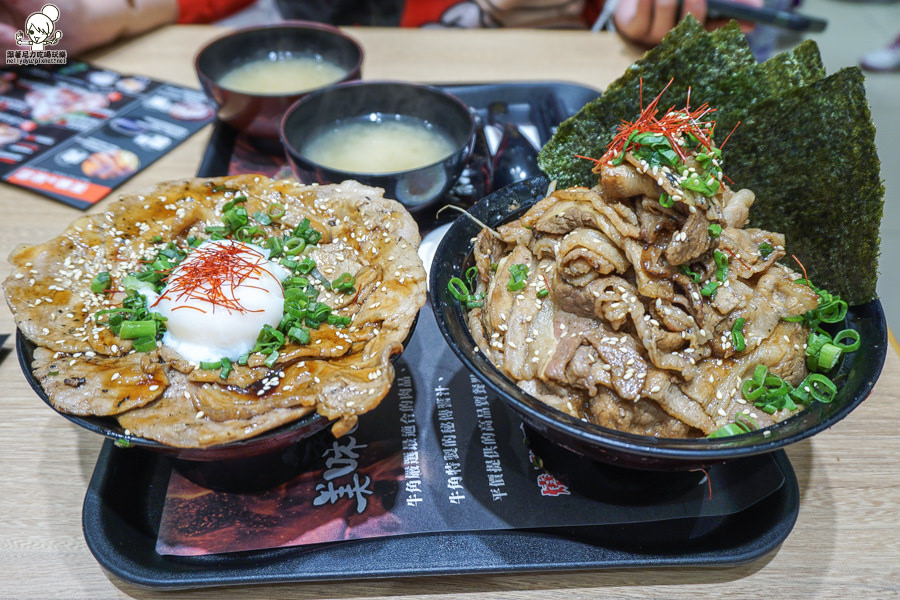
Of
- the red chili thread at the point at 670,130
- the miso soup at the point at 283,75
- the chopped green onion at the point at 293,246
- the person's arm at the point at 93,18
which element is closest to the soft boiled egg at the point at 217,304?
the chopped green onion at the point at 293,246

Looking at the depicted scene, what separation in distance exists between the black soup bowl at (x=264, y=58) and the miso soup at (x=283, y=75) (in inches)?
0.5

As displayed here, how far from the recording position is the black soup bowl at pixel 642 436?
1.19 meters

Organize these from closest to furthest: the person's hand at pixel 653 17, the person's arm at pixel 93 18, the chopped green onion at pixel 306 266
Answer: the chopped green onion at pixel 306 266 → the person's arm at pixel 93 18 → the person's hand at pixel 653 17

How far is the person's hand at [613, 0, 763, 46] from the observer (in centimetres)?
335

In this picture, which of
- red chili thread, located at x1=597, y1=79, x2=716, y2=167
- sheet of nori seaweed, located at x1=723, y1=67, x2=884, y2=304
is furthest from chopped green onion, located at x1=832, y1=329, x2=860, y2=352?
red chili thread, located at x1=597, y1=79, x2=716, y2=167

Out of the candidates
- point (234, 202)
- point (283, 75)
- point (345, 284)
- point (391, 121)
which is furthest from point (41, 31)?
point (345, 284)

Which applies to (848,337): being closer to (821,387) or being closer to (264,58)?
(821,387)

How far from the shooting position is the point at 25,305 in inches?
57.1

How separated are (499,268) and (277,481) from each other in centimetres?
79

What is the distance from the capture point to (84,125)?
2.78 meters

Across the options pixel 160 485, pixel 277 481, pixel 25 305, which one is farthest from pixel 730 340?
pixel 25 305

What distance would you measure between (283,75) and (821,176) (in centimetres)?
236

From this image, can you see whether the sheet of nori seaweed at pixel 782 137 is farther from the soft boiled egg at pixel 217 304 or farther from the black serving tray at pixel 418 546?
the soft boiled egg at pixel 217 304

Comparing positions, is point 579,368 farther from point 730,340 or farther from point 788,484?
point 788,484
